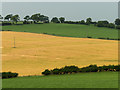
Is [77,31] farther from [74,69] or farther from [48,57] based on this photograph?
[74,69]

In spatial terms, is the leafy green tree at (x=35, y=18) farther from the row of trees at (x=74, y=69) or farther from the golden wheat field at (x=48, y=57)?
the row of trees at (x=74, y=69)

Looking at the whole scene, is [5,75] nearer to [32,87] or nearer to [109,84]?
[32,87]

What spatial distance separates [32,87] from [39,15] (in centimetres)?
16992

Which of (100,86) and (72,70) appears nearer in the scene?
(100,86)

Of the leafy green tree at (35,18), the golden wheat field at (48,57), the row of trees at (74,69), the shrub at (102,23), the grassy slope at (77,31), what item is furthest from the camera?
the leafy green tree at (35,18)

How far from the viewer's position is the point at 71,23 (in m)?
174

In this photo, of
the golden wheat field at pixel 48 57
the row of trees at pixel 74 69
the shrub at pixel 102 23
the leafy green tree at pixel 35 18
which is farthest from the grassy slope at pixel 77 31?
A: the row of trees at pixel 74 69

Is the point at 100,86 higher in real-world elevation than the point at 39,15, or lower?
lower

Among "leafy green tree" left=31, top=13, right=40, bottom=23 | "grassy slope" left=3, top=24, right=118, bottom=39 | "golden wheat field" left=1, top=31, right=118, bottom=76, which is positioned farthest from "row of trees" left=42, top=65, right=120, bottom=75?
"leafy green tree" left=31, top=13, right=40, bottom=23

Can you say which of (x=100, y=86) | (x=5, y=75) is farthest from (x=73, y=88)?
(x=5, y=75)

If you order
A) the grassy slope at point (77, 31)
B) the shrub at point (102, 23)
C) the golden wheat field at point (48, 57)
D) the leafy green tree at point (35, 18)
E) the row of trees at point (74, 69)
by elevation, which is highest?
the leafy green tree at point (35, 18)

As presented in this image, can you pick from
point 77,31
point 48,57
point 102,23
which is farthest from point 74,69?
point 102,23

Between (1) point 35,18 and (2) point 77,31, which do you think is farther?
(1) point 35,18

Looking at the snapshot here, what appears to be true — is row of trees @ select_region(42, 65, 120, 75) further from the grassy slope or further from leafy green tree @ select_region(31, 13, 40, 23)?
leafy green tree @ select_region(31, 13, 40, 23)
